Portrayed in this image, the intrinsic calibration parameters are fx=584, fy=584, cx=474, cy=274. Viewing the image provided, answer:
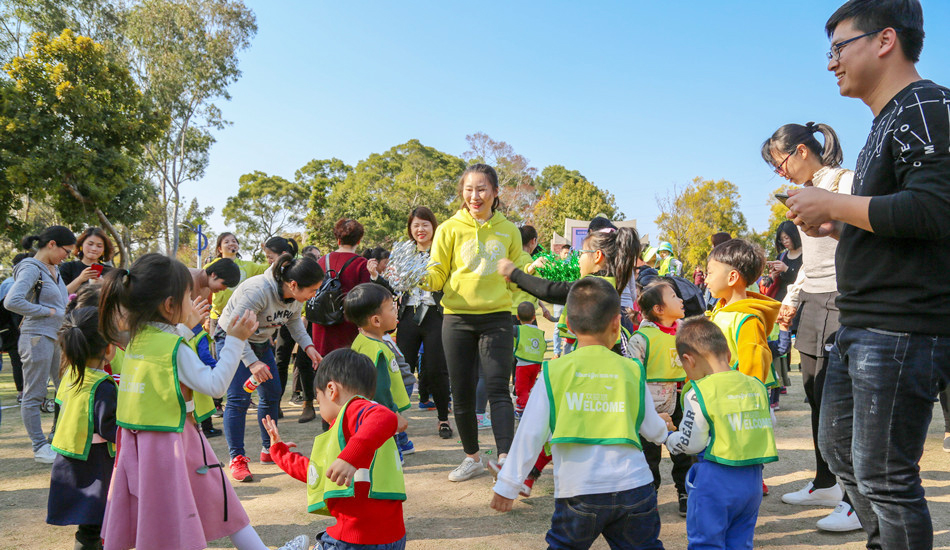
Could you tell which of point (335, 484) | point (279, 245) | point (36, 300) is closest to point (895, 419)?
point (335, 484)

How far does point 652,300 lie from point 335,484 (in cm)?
238

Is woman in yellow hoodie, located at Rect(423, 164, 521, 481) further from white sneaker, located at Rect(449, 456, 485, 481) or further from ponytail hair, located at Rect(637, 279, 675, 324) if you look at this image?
ponytail hair, located at Rect(637, 279, 675, 324)

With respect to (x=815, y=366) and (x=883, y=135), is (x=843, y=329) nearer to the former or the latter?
(x=883, y=135)

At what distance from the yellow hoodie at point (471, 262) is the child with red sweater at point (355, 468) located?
1.66 meters

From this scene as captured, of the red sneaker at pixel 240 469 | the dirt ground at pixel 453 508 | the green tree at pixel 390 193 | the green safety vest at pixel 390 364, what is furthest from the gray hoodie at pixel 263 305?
the green tree at pixel 390 193

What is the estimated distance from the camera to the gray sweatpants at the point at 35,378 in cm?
515

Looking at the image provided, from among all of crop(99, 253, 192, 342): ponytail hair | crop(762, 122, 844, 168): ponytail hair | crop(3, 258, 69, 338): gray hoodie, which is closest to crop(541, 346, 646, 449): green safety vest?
crop(99, 253, 192, 342): ponytail hair

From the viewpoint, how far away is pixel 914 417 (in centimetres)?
198

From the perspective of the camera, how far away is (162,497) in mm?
2568

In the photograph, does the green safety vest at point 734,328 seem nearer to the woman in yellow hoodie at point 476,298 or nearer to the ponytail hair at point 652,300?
the ponytail hair at point 652,300

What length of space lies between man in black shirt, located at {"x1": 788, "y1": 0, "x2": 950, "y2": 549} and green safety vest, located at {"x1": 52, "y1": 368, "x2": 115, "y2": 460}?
3.50 meters

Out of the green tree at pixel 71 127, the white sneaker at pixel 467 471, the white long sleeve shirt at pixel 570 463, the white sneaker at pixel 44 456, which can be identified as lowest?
the white sneaker at pixel 467 471

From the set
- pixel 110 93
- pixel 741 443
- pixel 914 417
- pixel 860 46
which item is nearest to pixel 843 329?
pixel 914 417

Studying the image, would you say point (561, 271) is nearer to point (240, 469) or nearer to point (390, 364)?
point (390, 364)
